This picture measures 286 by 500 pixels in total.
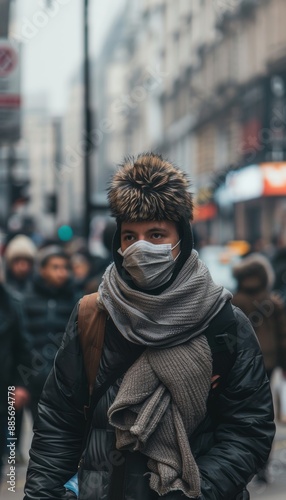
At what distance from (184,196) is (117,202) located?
188 mm

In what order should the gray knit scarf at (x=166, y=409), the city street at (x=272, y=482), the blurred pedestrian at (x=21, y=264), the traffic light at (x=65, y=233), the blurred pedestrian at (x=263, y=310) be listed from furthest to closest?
the traffic light at (x=65, y=233) < the blurred pedestrian at (x=21, y=264) < the blurred pedestrian at (x=263, y=310) < the city street at (x=272, y=482) < the gray knit scarf at (x=166, y=409)

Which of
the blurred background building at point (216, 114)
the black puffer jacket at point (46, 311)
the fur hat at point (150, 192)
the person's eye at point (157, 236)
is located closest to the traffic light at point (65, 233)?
the blurred background building at point (216, 114)

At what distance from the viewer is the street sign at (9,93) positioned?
9250 millimetres

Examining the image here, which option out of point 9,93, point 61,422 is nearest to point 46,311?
point 9,93

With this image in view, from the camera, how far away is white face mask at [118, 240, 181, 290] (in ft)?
10.8

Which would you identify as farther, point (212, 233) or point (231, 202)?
point (212, 233)

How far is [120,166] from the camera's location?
361cm

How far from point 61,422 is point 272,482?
18.5ft

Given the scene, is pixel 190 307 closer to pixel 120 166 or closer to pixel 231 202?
pixel 120 166

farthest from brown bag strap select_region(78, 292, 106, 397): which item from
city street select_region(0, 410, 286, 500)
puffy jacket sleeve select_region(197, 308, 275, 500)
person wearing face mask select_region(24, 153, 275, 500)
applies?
city street select_region(0, 410, 286, 500)

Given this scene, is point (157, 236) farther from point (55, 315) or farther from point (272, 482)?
point (272, 482)

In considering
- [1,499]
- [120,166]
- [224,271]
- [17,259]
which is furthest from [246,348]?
[224,271]

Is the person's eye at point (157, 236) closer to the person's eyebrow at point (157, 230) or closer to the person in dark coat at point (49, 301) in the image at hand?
the person's eyebrow at point (157, 230)

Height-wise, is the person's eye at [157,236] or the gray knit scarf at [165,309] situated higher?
the person's eye at [157,236]
